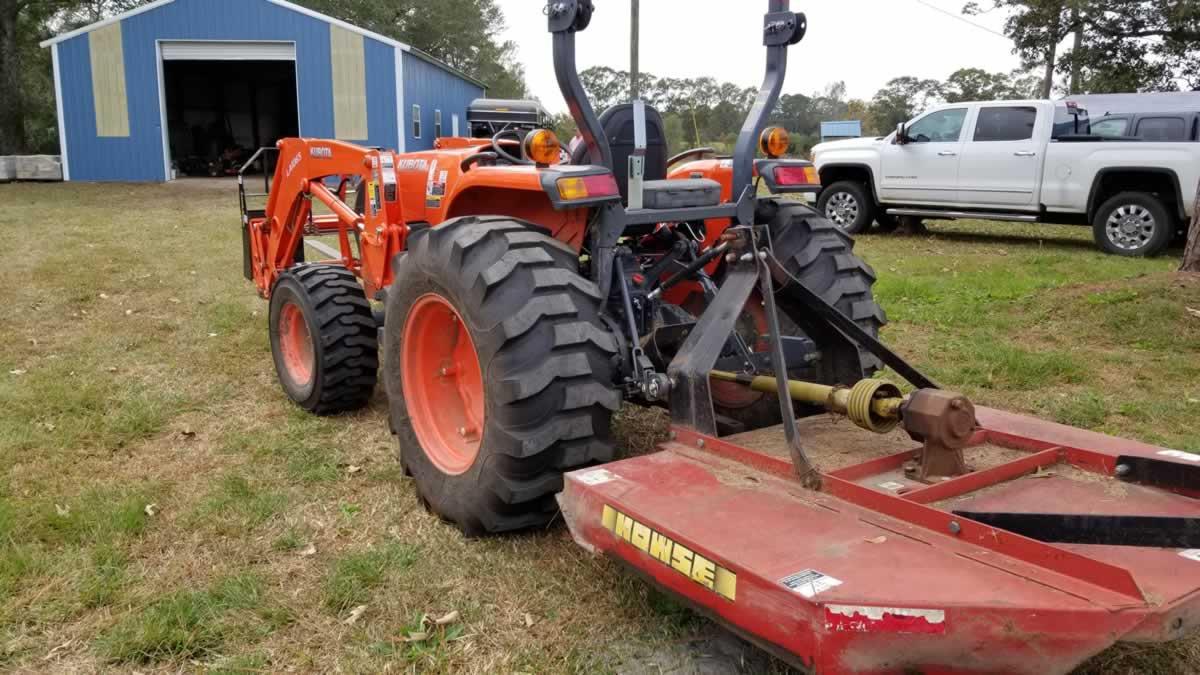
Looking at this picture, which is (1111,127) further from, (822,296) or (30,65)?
(30,65)

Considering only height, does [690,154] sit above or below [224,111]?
below

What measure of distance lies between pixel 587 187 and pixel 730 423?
3.95 ft

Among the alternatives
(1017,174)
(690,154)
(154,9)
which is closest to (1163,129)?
(1017,174)

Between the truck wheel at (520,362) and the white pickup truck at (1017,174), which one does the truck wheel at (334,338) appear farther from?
the white pickup truck at (1017,174)

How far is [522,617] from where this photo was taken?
9.78 feet

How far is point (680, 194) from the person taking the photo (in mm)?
3736

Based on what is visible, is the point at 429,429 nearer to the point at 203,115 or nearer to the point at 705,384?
the point at 705,384

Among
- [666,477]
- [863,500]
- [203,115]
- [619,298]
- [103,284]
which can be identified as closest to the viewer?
[863,500]

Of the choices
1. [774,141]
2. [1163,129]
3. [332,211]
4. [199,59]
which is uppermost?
[199,59]

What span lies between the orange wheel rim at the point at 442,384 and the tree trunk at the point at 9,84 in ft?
87.8

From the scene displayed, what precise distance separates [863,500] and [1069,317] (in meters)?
5.44

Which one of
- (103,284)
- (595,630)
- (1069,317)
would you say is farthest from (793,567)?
(103,284)

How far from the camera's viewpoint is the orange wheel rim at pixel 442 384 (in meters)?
3.79

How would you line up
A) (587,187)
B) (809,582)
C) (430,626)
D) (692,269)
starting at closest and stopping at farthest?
(809,582) < (430,626) < (587,187) < (692,269)
